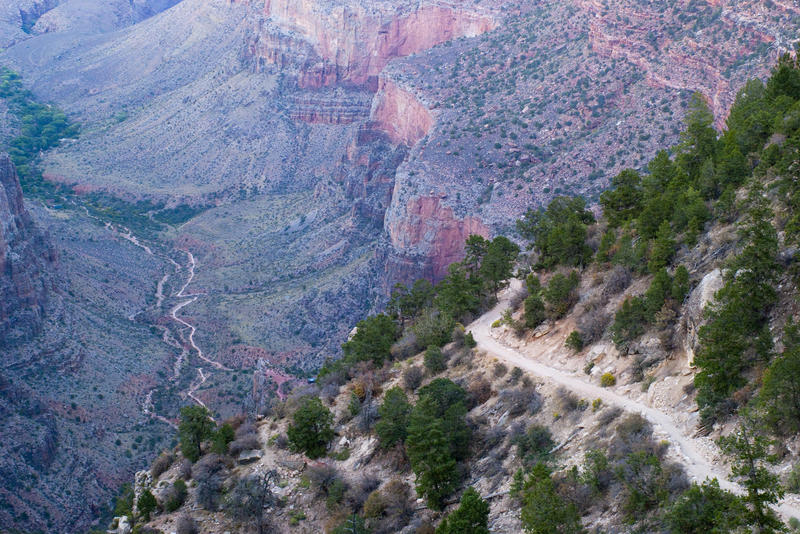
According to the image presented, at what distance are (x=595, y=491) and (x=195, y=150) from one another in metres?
93.6

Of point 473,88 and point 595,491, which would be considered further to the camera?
point 473,88

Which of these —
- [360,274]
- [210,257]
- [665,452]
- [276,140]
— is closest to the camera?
[665,452]

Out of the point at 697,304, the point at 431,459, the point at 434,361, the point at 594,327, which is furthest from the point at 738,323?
the point at 434,361

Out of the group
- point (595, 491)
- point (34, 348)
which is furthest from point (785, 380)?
point (34, 348)

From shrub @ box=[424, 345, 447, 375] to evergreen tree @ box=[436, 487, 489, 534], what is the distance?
1302 cm

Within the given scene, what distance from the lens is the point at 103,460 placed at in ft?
175

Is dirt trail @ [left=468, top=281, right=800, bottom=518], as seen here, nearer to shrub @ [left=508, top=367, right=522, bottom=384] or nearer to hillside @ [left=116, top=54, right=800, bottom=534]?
hillside @ [left=116, top=54, right=800, bottom=534]

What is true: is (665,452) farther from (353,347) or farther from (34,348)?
(34,348)

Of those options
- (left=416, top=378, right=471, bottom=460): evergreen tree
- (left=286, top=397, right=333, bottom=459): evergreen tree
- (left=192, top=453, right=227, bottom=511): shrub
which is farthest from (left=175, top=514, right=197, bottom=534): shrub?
(left=416, top=378, right=471, bottom=460): evergreen tree

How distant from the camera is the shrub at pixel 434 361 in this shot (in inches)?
1531

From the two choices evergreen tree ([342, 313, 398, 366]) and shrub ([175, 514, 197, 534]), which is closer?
shrub ([175, 514, 197, 534])

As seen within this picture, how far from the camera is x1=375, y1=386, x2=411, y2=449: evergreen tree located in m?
33.9

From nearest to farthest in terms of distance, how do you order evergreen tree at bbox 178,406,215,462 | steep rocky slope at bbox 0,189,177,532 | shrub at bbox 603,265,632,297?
shrub at bbox 603,265,632,297
evergreen tree at bbox 178,406,215,462
steep rocky slope at bbox 0,189,177,532

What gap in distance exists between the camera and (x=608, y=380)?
100 ft
